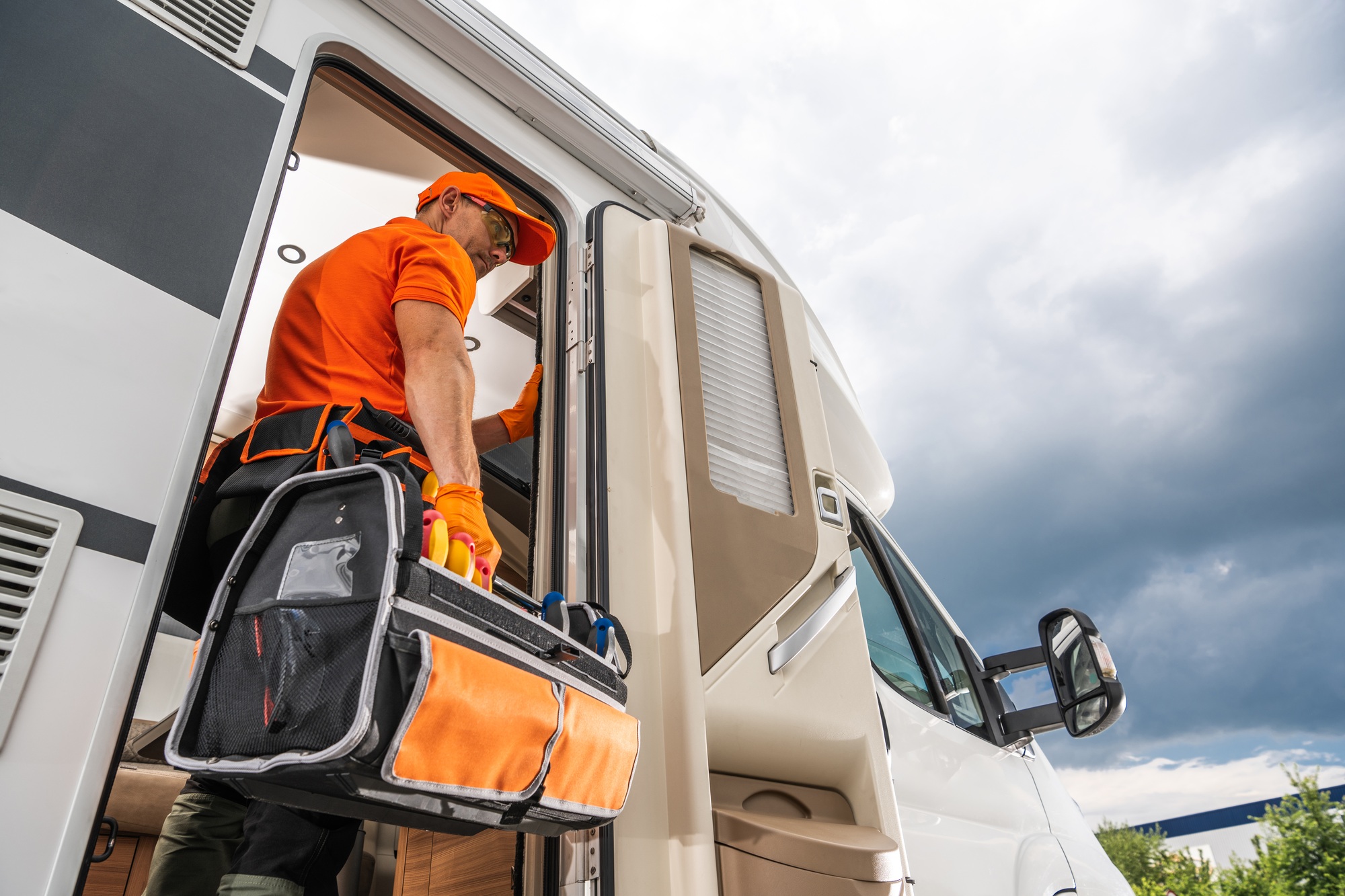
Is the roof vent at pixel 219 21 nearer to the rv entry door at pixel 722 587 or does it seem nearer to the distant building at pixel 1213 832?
the rv entry door at pixel 722 587

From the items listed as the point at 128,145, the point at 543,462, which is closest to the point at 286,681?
the point at 128,145

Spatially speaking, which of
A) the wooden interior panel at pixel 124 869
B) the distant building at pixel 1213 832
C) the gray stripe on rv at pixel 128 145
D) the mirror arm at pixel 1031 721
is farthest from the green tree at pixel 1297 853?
the gray stripe on rv at pixel 128 145

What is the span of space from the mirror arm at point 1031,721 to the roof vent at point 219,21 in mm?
2638

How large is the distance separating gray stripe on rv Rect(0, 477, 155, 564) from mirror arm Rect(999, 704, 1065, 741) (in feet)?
7.92

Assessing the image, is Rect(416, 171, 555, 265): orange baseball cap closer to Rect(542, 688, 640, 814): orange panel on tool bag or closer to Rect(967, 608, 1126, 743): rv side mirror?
Rect(542, 688, 640, 814): orange panel on tool bag

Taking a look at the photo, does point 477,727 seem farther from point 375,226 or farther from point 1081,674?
point 375,226

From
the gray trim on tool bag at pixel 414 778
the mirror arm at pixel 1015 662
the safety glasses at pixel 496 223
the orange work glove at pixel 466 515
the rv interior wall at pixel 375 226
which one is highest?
the rv interior wall at pixel 375 226

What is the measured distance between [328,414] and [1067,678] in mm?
2125

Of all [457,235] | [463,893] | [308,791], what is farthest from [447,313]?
[463,893]

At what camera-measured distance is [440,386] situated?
1637 mm

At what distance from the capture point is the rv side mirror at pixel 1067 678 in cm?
233

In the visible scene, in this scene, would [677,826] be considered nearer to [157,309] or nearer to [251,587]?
[251,587]

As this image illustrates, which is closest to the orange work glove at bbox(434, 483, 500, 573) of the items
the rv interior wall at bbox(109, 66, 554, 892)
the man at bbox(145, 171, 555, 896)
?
the man at bbox(145, 171, 555, 896)

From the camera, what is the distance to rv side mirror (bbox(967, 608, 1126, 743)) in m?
2.33
